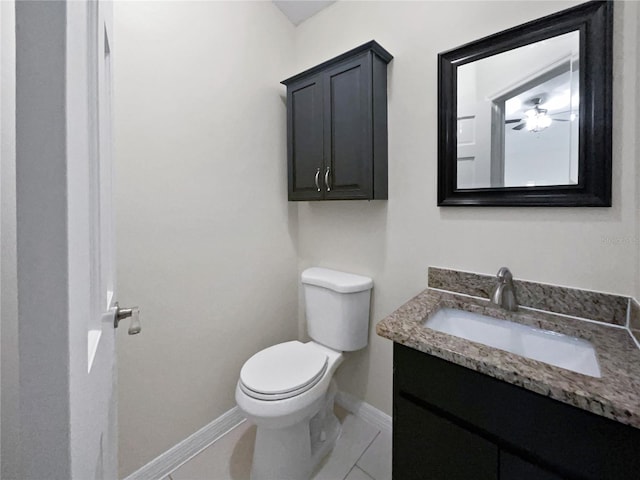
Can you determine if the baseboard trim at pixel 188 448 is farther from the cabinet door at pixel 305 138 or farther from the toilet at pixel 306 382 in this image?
the cabinet door at pixel 305 138

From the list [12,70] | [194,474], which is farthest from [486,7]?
[194,474]

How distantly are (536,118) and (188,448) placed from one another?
215 cm

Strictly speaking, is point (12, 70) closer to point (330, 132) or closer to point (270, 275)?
point (330, 132)

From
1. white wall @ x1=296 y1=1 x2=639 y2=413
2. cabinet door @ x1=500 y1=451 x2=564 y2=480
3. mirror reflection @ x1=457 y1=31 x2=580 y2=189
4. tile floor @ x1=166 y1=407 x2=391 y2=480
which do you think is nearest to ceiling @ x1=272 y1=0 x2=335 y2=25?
white wall @ x1=296 y1=1 x2=639 y2=413

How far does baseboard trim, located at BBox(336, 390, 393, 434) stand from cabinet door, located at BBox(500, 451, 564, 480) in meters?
0.89

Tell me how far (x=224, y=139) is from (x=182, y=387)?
1.30 m

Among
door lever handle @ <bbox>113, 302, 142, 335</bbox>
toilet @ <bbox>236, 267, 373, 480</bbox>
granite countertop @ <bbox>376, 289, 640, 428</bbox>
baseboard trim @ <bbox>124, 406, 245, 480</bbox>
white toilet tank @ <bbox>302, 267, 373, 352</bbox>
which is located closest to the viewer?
granite countertop @ <bbox>376, 289, 640, 428</bbox>

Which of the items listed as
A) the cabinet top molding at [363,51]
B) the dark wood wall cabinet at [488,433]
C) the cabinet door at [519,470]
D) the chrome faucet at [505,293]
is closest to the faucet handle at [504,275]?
the chrome faucet at [505,293]

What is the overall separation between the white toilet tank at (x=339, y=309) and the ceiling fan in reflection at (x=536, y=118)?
98 cm

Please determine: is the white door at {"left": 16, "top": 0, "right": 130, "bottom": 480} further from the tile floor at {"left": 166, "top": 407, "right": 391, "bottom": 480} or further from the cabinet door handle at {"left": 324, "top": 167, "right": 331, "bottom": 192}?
the tile floor at {"left": 166, "top": 407, "right": 391, "bottom": 480}

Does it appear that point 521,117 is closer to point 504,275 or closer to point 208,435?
point 504,275

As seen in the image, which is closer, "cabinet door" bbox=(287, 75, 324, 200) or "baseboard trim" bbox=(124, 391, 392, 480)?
"baseboard trim" bbox=(124, 391, 392, 480)

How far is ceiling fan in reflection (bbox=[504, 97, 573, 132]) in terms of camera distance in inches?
40.6

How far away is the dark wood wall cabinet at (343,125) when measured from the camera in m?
1.36
